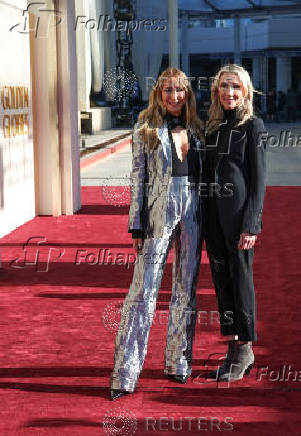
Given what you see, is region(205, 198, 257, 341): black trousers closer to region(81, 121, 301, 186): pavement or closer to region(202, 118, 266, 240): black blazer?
region(202, 118, 266, 240): black blazer

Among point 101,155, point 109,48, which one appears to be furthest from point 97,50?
point 101,155

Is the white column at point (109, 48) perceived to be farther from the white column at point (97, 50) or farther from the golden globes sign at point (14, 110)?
the golden globes sign at point (14, 110)

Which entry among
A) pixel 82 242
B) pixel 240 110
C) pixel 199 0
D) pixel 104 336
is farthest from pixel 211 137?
pixel 199 0

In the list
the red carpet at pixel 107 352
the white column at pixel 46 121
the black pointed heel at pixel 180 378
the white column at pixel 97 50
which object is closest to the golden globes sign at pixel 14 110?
the white column at pixel 46 121

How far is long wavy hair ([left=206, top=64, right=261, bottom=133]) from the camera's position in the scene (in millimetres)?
4562

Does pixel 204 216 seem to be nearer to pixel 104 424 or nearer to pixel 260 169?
pixel 260 169

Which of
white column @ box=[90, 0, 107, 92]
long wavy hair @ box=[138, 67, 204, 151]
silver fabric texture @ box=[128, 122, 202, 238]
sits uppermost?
white column @ box=[90, 0, 107, 92]

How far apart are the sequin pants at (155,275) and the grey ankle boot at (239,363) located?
420 mm

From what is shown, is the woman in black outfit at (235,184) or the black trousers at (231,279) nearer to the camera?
the woman in black outfit at (235,184)

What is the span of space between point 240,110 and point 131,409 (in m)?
1.62

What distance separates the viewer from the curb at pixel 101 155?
19.8 metres

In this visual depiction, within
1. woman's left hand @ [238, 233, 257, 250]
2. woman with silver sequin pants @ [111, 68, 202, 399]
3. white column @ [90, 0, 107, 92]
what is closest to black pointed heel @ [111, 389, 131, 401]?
woman with silver sequin pants @ [111, 68, 202, 399]

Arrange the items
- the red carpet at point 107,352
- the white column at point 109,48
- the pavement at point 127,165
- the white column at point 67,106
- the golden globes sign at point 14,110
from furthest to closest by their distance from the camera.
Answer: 1. the white column at point 109,48
2. the pavement at point 127,165
3. the white column at point 67,106
4. the golden globes sign at point 14,110
5. the red carpet at point 107,352

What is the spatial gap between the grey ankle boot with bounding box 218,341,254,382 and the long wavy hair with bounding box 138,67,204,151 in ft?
3.99
